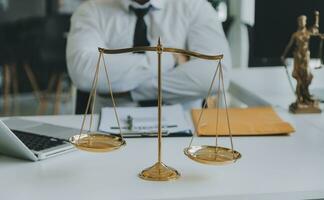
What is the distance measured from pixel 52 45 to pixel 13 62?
17.5 inches

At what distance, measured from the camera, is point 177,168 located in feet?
4.34

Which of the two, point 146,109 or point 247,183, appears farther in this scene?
point 146,109

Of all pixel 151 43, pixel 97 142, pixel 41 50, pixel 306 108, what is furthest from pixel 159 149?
pixel 41 50

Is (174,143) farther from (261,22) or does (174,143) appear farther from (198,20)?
(198,20)

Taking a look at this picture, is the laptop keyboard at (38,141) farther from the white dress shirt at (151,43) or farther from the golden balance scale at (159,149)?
the white dress shirt at (151,43)

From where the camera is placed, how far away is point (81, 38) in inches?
90.5

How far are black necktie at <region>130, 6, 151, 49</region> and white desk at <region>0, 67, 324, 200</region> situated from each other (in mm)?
883

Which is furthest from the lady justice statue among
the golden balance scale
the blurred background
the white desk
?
the blurred background

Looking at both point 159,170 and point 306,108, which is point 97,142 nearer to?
point 159,170

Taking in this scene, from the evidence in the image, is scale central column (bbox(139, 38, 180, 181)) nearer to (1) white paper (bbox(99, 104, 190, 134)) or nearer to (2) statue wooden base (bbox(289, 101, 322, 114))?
(1) white paper (bbox(99, 104, 190, 134))

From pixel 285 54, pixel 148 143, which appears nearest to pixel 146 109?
pixel 148 143

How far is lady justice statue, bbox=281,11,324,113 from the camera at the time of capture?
1854mm

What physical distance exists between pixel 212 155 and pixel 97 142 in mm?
266

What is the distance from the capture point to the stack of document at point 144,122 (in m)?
1.59
